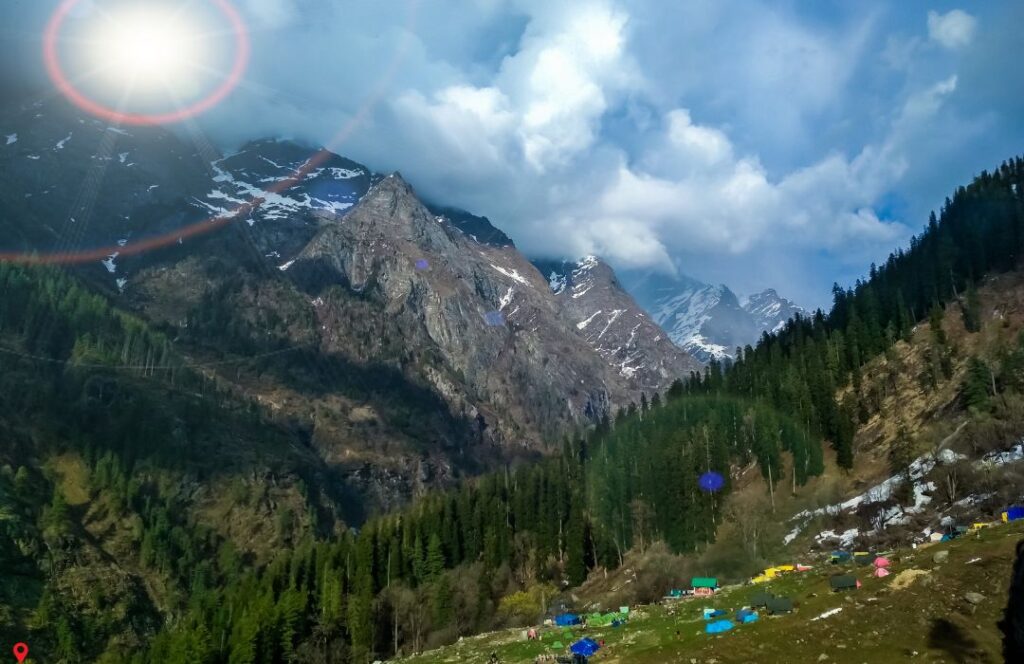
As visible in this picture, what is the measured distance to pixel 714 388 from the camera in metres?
196

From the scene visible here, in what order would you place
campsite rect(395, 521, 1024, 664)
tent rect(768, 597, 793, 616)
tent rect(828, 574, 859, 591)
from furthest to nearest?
tent rect(828, 574, 859, 591)
tent rect(768, 597, 793, 616)
campsite rect(395, 521, 1024, 664)

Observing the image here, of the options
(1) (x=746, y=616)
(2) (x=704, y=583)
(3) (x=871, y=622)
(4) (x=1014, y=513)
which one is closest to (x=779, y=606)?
(1) (x=746, y=616)

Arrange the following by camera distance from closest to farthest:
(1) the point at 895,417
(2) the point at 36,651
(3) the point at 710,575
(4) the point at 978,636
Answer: (4) the point at 978,636
(3) the point at 710,575
(2) the point at 36,651
(1) the point at 895,417

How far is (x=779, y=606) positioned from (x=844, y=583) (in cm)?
568

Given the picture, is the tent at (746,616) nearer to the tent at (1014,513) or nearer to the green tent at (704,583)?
the tent at (1014,513)

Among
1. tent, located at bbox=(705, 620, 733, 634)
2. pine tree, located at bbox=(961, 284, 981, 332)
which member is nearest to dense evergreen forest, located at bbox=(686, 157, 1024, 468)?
pine tree, located at bbox=(961, 284, 981, 332)

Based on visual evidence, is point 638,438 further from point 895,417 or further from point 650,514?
point 895,417

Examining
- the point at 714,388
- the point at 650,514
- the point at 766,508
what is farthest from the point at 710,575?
the point at 714,388

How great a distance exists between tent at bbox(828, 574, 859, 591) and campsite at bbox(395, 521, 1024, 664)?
35 cm

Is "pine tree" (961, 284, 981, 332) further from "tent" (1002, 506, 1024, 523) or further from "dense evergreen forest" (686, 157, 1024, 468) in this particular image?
"tent" (1002, 506, 1024, 523)

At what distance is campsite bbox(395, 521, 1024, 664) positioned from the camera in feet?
125

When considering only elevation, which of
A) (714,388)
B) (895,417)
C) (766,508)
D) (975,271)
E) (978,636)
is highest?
(975,271)

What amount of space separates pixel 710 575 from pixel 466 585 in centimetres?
4720

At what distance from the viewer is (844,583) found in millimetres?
52719
